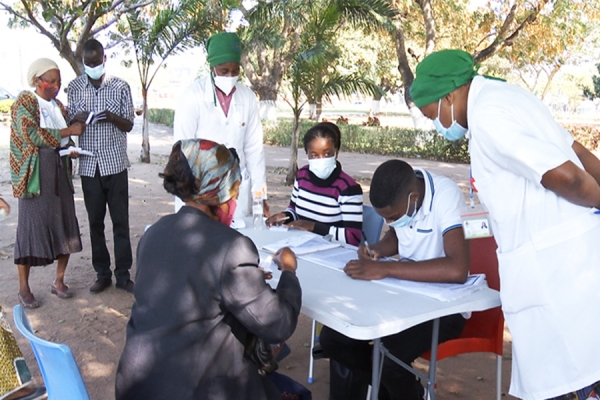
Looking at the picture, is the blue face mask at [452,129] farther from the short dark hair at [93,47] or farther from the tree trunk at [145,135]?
the tree trunk at [145,135]

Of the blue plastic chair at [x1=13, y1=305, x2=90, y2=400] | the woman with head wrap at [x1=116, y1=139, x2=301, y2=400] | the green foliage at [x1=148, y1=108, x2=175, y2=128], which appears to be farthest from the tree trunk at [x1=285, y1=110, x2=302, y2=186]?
the green foliage at [x1=148, y1=108, x2=175, y2=128]

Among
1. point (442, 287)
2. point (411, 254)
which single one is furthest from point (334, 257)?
point (442, 287)

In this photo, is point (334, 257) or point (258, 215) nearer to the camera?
point (334, 257)

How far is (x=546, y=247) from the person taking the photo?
183cm

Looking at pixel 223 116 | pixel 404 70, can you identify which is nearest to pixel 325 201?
pixel 223 116

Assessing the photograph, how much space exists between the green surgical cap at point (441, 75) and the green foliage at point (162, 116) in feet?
86.9

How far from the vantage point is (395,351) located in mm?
2430

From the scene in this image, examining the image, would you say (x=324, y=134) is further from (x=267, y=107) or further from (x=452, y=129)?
(x=267, y=107)

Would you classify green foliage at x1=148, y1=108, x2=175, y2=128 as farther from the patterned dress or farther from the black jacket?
the black jacket

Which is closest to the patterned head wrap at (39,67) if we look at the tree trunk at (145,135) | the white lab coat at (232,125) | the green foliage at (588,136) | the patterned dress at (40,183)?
the patterned dress at (40,183)

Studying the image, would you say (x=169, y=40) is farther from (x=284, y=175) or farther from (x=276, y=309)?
(x=276, y=309)

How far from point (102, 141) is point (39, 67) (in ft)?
2.26

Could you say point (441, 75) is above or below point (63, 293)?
above

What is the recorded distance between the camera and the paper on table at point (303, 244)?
2.73m
